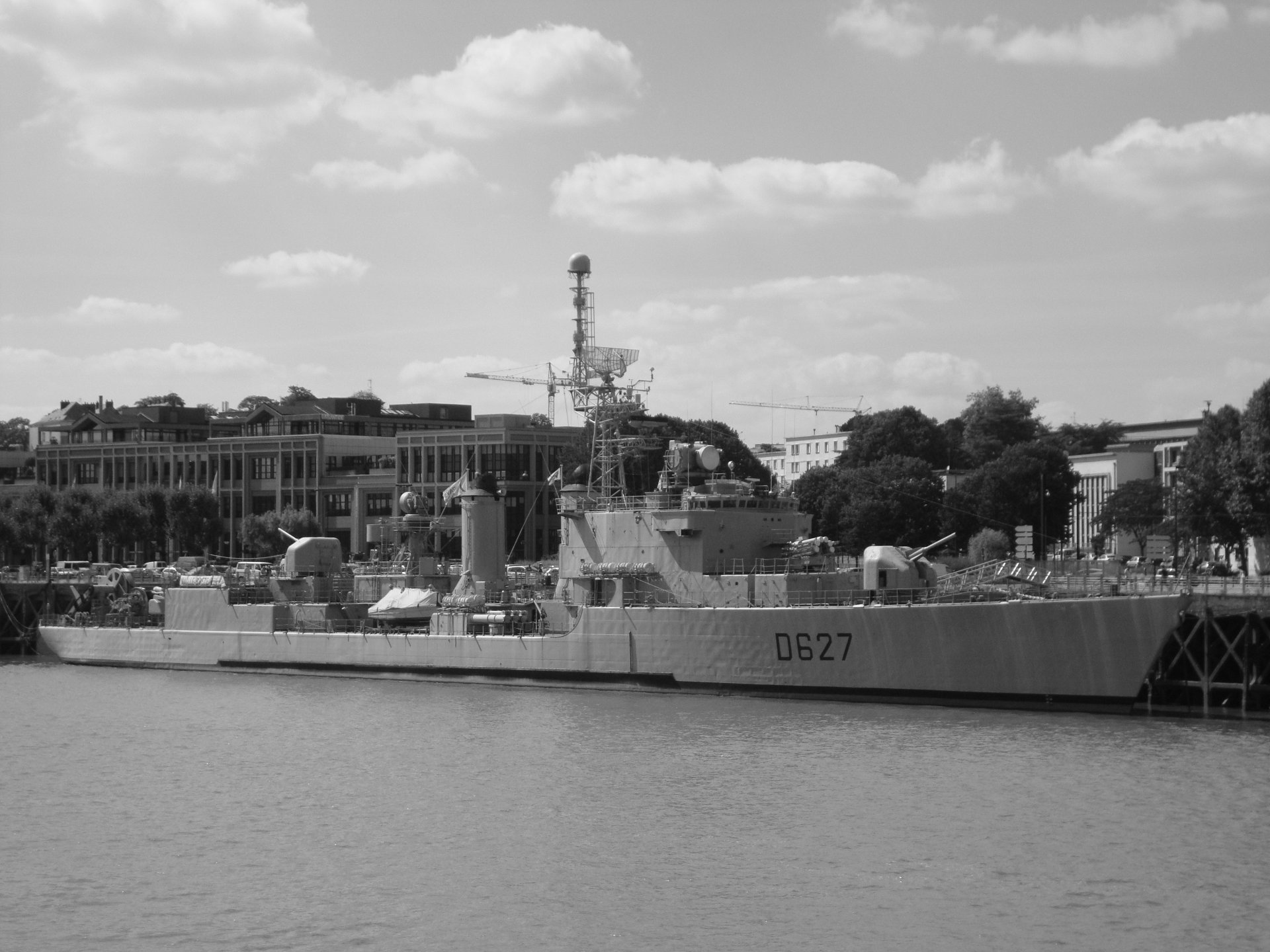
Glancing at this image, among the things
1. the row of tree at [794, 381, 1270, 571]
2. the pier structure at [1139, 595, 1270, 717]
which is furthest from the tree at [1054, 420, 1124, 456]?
the pier structure at [1139, 595, 1270, 717]

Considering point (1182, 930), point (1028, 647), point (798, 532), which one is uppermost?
point (798, 532)

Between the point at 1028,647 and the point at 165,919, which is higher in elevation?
the point at 1028,647

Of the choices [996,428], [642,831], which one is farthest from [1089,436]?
[642,831]

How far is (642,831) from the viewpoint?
80.3 feet

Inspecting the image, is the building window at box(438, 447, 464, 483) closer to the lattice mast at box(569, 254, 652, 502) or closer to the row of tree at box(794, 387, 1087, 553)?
the row of tree at box(794, 387, 1087, 553)

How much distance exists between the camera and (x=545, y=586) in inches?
1807

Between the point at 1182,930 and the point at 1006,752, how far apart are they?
10.5m

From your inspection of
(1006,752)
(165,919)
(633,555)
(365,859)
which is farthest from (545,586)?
(165,919)

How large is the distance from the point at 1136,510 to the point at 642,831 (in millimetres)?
57141

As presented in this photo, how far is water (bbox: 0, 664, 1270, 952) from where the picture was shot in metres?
19.9

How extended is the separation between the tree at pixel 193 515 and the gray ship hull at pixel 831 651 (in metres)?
38.4

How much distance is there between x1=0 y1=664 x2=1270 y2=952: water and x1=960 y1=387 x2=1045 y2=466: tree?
6961 centimetres

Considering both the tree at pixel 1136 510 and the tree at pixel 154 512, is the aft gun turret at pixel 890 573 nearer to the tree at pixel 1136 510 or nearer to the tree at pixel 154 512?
the tree at pixel 1136 510

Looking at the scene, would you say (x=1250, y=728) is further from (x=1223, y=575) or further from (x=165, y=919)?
(x=165, y=919)
